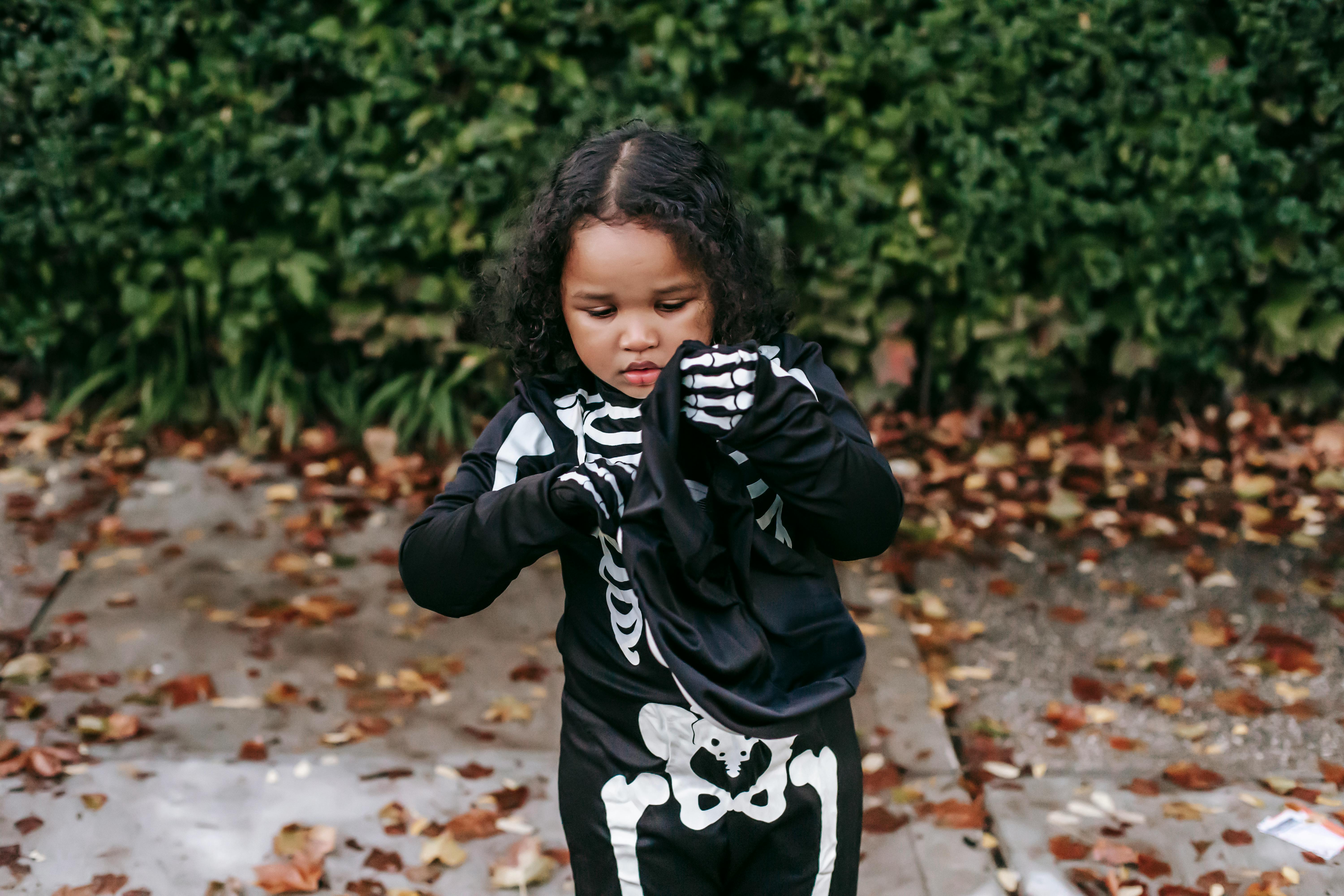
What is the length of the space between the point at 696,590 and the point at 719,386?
28 cm

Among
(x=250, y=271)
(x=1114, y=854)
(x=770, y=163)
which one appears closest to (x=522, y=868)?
(x=1114, y=854)

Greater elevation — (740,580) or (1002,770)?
(740,580)

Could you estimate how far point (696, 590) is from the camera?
1.69 metres

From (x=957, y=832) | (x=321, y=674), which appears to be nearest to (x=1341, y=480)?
(x=957, y=832)

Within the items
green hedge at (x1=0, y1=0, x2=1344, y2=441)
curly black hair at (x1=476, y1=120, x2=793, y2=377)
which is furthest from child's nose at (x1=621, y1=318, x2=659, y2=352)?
green hedge at (x1=0, y1=0, x2=1344, y2=441)

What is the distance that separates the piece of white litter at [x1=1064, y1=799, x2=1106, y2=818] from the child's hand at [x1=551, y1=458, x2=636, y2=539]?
1.84 meters

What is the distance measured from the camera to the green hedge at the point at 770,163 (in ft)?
14.5

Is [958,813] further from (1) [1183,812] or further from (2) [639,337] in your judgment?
(2) [639,337]

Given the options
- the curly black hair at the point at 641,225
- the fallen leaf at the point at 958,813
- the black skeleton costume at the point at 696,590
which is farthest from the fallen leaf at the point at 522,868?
the curly black hair at the point at 641,225

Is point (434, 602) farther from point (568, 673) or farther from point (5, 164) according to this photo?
point (5, 164)

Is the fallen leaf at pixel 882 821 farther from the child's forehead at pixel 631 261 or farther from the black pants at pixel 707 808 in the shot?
the child's forehead at pixel 631 261

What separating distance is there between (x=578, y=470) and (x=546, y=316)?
358 millimetres

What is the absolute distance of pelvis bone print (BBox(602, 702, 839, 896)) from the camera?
5.74ft

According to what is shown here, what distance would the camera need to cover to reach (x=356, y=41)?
14.7 feet
